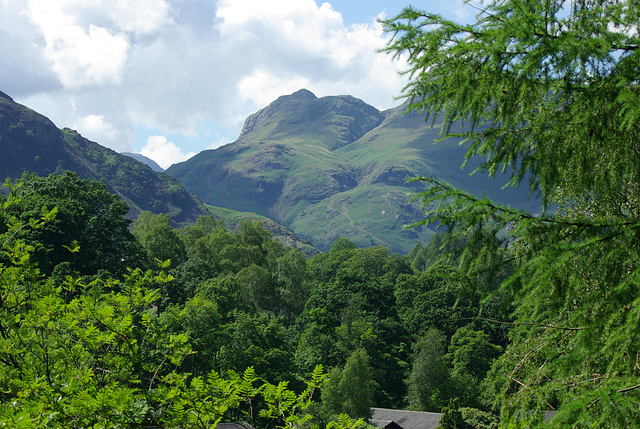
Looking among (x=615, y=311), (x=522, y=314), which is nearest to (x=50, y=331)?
(x=522, y=314)

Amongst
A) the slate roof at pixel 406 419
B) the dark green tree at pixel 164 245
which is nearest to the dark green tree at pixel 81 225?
the dark green tree at pixel 164 245

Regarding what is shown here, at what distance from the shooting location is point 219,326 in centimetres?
3253

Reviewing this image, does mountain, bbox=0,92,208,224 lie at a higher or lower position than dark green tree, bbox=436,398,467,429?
higher

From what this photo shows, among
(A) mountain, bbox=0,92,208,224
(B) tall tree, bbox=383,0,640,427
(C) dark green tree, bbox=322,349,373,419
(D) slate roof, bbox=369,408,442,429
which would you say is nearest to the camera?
(B) tall tree, bbox=383,0,640,427

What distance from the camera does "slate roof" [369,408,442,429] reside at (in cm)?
3231

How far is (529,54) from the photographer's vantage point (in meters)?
4.91

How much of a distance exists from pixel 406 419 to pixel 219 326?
14.5 meters

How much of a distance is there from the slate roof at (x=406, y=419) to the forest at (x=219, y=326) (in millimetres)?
1918

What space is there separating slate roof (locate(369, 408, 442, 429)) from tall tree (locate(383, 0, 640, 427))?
95.3ft

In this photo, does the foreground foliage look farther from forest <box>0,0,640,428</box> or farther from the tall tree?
the tall tree

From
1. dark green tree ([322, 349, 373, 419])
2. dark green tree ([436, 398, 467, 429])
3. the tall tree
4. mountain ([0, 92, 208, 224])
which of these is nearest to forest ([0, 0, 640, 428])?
the tall tree

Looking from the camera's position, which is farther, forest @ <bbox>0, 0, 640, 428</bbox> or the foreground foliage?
the foreground foliage

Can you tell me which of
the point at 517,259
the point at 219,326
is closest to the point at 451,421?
the point at 219,326

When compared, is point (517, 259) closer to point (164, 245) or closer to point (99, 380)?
point (99, 380)
